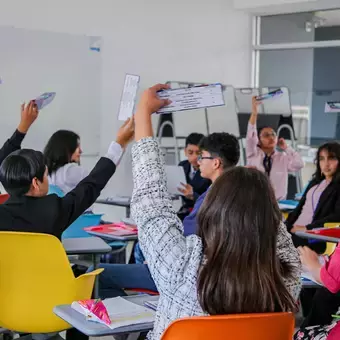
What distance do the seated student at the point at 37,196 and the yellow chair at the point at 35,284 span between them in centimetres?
18

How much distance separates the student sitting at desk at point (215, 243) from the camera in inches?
59.2

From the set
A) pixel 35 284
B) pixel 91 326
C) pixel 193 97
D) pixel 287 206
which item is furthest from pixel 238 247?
pixel 287 206

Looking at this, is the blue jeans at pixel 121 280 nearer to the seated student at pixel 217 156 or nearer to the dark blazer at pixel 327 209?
the seated student at pixel 217 156

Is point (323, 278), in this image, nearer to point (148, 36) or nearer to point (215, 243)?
point (215, 243)

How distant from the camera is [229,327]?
152 centimetres

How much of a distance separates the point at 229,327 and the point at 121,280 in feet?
5.56

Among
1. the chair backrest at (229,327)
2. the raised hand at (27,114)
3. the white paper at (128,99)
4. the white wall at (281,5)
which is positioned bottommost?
the chair backrest at (229,327)

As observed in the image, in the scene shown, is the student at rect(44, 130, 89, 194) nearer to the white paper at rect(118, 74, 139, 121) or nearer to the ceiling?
the white paper at rect(118, 74, 139, 121)

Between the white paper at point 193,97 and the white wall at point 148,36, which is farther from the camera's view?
the white wall at point 148,36

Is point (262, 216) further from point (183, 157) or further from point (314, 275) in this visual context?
point (183, 157)

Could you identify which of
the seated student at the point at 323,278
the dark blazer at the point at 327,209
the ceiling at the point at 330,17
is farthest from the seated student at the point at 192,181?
the ceiling at the point at 330,17

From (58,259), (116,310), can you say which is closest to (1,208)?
(58,259)

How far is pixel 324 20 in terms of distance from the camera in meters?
7.64

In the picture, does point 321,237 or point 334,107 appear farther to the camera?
point 334,107
